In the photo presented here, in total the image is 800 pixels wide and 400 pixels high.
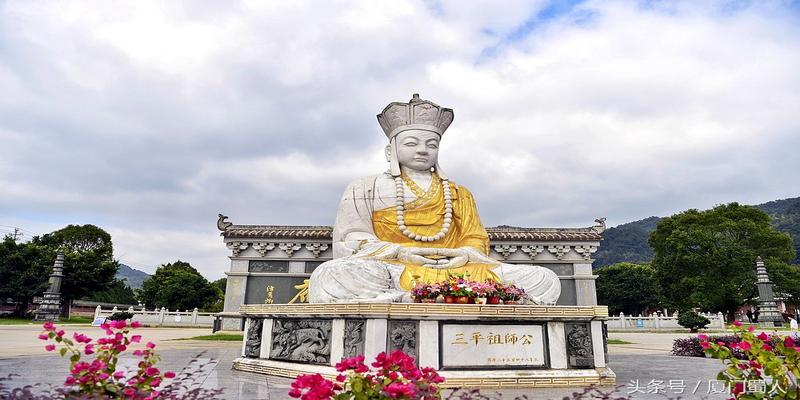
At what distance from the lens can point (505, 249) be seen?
1595 cm

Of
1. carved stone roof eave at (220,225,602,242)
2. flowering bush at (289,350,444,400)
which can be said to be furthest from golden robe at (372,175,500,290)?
carved stone roof eave at (220,225,602,242)

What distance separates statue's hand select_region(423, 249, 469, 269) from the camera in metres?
7.93

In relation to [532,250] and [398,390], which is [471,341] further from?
[532,250]

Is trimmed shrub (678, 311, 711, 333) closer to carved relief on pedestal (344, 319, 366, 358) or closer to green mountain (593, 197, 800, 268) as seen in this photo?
carved relief on pedestal (344, 319, 366, 358)

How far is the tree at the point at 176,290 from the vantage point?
124 feet

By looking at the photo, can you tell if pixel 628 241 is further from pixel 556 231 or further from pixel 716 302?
pixel 556 231

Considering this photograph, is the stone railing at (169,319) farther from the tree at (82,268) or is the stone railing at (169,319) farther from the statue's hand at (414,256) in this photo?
the statue's hand at (414,256)

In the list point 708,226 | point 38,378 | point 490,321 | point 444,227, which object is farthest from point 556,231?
point 708,226

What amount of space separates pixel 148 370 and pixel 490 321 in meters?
3.71

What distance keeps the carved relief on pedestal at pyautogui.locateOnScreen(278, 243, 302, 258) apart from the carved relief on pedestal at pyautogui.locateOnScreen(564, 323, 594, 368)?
10.8 meters

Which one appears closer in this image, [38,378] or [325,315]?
[38,378]

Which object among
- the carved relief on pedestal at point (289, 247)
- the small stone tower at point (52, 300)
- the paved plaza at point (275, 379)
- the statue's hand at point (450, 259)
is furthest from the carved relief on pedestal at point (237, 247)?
the small stone tower at point (52, 300)

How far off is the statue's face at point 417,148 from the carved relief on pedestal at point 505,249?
7.47m

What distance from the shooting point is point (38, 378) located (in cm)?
526
